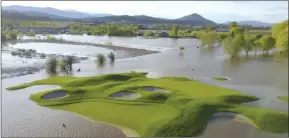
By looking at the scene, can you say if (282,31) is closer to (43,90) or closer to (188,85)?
(188,85)

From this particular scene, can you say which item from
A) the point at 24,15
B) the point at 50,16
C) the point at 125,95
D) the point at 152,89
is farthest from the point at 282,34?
the point at 50,16

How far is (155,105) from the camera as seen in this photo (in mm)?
19969

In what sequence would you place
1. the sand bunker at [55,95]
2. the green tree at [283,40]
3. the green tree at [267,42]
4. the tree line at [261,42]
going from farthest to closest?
1. the green tree at [267,42]
2. the tree line at [261,42]
3. the green tree at [283,40]
4. the sand bunker at [55,95]

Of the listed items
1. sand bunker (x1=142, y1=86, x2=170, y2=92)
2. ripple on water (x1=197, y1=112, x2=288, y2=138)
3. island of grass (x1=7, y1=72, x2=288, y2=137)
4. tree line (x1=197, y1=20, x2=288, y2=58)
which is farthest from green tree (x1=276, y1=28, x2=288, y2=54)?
ripple on water (x1=197, y1=112, x2=288, y2=138)

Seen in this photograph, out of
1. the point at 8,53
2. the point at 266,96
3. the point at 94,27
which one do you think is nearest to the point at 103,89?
the point at 266,96

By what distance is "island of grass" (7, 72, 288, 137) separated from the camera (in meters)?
16.6

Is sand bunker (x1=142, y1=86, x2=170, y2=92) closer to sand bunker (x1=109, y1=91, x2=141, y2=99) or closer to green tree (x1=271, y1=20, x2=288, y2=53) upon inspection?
sand bunker (x1=109, y1=91, x2=141, y2=99)

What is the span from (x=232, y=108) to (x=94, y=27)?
78114 mm

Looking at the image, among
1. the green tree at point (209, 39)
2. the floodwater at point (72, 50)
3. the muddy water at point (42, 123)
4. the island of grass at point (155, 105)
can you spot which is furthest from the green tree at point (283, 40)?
the muddy water at point (42, 123)

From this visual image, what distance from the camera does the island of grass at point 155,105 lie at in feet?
54.6

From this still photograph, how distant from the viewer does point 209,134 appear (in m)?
16.0

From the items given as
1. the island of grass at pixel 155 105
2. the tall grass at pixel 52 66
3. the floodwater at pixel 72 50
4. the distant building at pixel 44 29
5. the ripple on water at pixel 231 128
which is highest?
the distant building at pixel 44 29

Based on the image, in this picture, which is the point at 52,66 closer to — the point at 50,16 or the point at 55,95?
the point at 55,95

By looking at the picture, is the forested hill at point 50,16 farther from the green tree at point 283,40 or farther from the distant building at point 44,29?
the green tree at point 283,40
